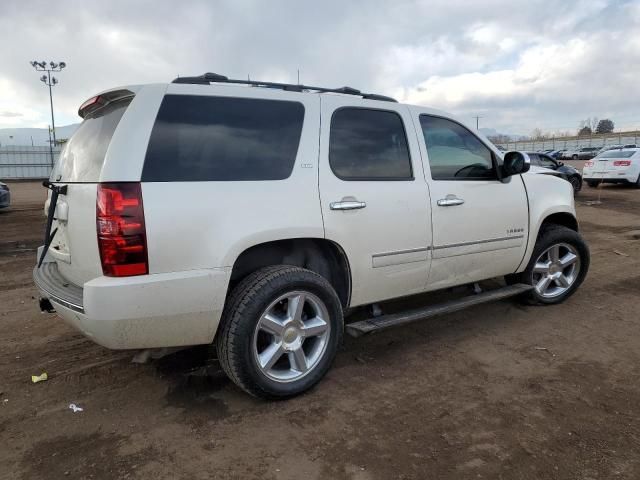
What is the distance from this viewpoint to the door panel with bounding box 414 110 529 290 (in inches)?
150

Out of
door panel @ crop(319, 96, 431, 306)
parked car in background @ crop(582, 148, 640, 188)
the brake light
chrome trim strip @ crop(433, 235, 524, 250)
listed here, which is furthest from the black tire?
the brake light

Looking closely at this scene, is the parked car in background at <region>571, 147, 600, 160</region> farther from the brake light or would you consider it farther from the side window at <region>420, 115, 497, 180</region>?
the side window at <region>420, 115, 497, 180</region>

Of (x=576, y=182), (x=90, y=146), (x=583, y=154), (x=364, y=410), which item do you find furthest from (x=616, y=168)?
(x=583, y=154)

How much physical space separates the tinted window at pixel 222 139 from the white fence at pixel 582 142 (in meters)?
69.5

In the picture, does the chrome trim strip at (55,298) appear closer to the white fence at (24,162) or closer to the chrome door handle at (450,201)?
the chrome door handle at (450,201)

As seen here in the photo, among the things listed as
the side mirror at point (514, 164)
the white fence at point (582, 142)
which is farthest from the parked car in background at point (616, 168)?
the white fence at point (582, 142)

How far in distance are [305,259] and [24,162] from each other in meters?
45.3

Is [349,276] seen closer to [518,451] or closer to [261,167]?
[261,167]

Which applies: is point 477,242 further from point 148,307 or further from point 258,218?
point 148,307

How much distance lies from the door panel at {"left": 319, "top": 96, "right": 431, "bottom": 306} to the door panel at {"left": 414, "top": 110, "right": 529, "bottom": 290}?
5.5 inches

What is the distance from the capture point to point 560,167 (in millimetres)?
17297

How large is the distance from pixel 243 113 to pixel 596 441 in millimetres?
2793

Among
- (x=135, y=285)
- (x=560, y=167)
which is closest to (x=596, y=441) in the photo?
(x=135, y=285)

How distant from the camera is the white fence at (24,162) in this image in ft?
131
